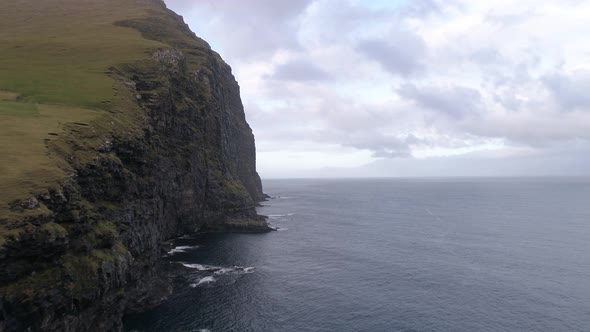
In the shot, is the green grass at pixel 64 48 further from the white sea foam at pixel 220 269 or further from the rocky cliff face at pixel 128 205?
the white sea foam at pixel 220 269

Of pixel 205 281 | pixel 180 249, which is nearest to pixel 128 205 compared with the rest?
pixel 205 281

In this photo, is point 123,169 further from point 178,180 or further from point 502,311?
point 502,311

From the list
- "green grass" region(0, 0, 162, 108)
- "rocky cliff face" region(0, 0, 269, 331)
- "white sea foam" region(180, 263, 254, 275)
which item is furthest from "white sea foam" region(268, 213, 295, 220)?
"green grass" region(0, 0, 162, 108)

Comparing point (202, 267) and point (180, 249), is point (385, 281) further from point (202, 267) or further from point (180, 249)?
point (180, 249)

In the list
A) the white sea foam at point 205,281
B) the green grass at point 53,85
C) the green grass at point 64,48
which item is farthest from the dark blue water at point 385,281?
the green grass at point 64,48

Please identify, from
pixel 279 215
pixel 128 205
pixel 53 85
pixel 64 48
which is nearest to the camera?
pixel 128 205

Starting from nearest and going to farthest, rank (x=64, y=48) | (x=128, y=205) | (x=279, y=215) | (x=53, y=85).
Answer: (x=128, y=205), (x=53, y=85), (x=64, y=48), (x=279, y=215)

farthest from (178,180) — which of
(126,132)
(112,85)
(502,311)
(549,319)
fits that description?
(549,319)

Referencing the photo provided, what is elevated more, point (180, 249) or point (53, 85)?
point (53, 85)
